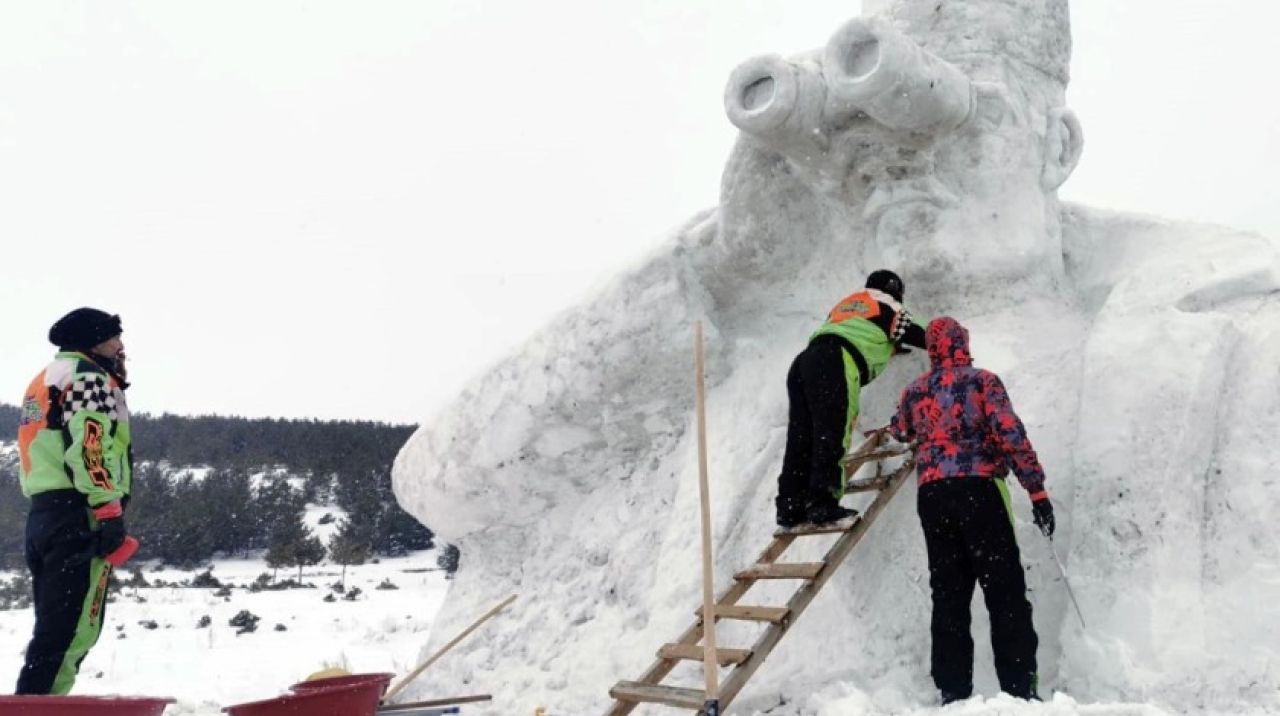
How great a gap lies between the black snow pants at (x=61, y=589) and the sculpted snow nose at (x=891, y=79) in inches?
143

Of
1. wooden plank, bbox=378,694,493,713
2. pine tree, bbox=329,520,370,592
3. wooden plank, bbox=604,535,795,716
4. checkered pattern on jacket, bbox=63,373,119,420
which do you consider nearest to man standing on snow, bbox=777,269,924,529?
wooden plank, bbox=604,535,795,716

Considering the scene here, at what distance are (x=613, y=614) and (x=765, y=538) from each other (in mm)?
956

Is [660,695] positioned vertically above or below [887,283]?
below

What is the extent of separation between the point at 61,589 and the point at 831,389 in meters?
3.15

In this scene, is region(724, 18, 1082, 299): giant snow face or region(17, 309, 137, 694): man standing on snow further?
region(724, 18, 1082, 299): giant snow face

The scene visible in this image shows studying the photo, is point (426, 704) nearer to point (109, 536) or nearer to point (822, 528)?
point (109, 536)

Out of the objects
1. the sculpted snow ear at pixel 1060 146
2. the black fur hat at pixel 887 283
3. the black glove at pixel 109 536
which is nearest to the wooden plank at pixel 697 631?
A: the black fur hat at pixel 887 283

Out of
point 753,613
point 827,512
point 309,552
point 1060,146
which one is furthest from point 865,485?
point 309,552

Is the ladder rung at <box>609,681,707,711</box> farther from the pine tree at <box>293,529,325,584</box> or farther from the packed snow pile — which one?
the pine tree at <box>293,529,325,584</box>

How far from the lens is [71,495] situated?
3.64m

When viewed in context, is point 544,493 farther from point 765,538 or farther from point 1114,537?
point 1114,537

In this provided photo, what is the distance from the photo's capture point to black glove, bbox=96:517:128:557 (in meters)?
3.60

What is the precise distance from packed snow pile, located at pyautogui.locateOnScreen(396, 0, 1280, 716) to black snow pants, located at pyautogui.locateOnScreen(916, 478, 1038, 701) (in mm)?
207

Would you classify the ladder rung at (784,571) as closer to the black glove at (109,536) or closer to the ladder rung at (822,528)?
the ladder rung at (822,528)
